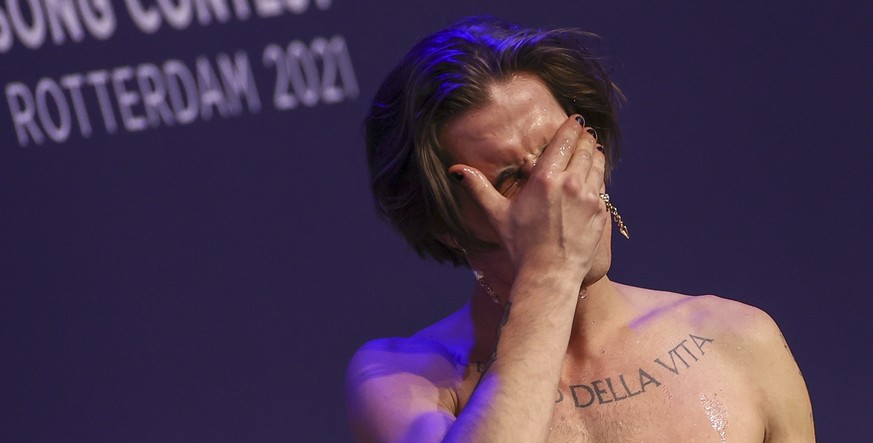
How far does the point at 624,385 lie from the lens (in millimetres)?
1463

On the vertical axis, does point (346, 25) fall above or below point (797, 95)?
above

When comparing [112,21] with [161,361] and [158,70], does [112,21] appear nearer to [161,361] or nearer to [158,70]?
[158,70]

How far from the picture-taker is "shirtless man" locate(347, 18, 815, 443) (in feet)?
3.98

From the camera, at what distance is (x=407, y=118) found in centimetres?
140

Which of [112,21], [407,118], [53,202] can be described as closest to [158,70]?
[112,21]

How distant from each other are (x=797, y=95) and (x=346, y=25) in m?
1.02

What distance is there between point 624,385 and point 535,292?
0.32 meters

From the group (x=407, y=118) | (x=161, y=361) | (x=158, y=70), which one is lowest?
(x=161, y=361)

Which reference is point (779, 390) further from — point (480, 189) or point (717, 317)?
point (480, 189)

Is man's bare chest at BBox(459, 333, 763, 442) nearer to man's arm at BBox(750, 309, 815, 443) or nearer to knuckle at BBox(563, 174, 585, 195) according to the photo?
man's arm at BBox(750, 309, 815, 443)

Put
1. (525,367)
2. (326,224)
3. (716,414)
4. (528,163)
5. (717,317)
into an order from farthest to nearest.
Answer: (326,224)
(717,317)
(716,414)
(528,163)
(525,367)

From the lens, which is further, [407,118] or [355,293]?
[355,293]

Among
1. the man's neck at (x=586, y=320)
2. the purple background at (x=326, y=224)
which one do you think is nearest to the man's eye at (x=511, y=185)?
the man's neck at (x=586, y=320)

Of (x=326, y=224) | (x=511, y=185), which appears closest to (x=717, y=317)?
(x=511, y=185)
